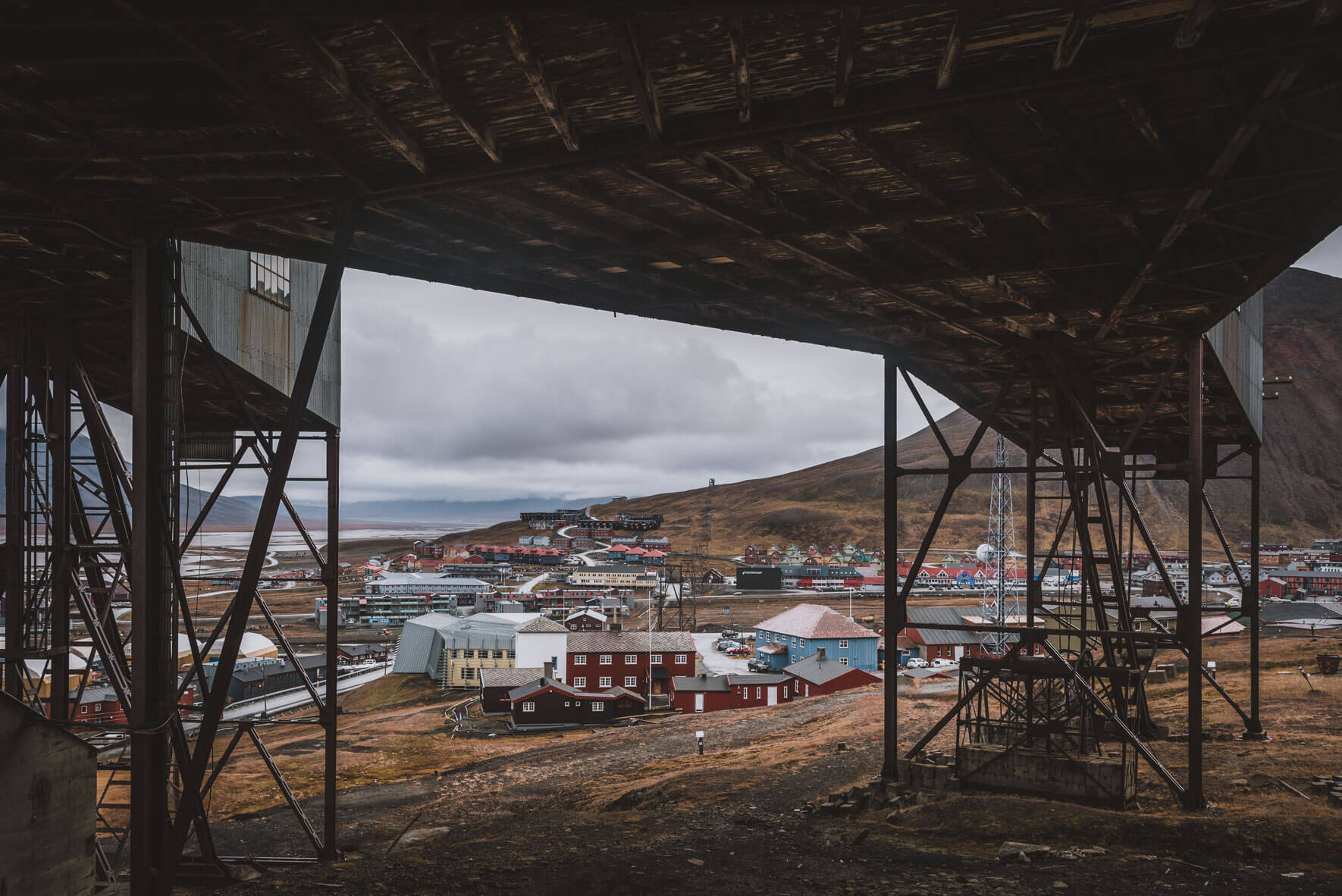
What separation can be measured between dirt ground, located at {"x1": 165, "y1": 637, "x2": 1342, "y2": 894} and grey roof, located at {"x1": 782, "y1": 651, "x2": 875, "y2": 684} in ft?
52.4

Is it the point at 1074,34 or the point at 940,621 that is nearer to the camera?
the point at 1074,34

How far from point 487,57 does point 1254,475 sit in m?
18.2

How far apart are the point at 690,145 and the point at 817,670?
41.9 meters

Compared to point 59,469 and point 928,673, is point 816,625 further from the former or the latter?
point 59,469

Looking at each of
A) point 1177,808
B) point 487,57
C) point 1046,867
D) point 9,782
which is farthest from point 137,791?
point 1177,808

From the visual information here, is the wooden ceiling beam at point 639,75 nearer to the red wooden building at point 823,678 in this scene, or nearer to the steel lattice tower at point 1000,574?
the steel lattice tower at point 1000,574

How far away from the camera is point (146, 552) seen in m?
7.75

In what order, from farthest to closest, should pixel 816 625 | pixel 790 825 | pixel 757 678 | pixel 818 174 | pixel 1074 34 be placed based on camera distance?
pixel 816 625
pixel 757 678
pixel 790 825
pixel 818 174
pixel 1074 34

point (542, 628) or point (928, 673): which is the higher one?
point (542, 628)

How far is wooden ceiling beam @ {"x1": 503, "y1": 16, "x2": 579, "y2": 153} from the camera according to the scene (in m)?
4.95

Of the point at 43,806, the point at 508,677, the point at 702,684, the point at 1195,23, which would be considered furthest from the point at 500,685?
the point at 1195,23

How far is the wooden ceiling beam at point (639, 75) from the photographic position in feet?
16.1

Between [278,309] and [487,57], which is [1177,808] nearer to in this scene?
[487,57]

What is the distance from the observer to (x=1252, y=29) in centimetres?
498
